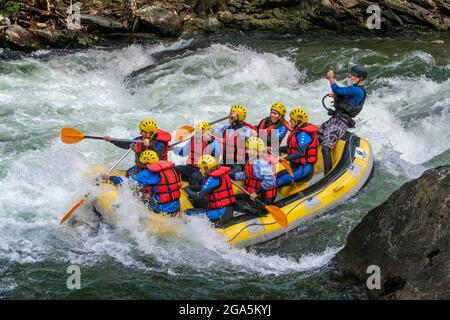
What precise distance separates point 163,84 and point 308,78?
306 centimetres

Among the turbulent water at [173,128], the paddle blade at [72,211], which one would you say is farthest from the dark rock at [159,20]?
the paddle blade at [72,211]

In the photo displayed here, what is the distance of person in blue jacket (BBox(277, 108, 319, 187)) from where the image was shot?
809 cm

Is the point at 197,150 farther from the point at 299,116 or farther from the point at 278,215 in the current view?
the point at 278,215

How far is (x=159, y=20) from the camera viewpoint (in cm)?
1520

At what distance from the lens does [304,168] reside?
816cm

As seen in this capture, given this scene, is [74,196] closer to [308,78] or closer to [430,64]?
[308,78]

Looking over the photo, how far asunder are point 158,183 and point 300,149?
6.53ft

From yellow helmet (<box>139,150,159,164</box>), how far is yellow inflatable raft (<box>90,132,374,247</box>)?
22.5 inches

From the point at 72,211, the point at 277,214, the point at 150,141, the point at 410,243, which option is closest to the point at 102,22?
the point at 150,141

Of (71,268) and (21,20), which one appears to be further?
(21,20)

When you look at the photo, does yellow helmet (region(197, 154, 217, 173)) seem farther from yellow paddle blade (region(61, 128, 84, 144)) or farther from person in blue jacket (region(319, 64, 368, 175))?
yellow paddle blade (region(61, 128, 84, 144))

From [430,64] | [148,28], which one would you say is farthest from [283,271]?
[148,28]

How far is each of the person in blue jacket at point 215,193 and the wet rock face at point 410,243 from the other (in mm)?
1724

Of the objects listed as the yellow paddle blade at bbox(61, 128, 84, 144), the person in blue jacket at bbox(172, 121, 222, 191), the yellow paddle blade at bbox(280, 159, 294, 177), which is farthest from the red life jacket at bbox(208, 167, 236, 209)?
the yellow paddle blade at bbox(61, 128, 84, 144)
